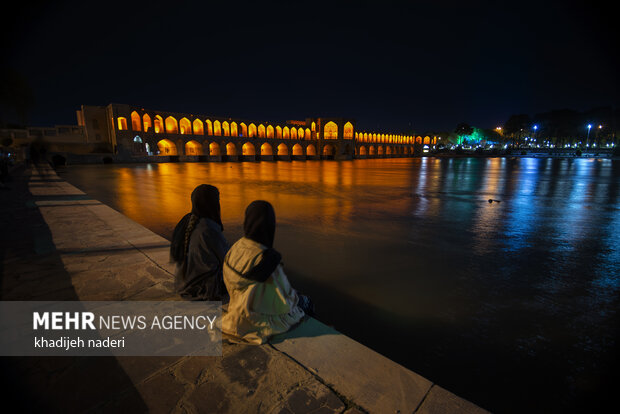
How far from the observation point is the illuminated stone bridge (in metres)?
29.0

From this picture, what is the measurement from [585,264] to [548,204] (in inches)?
170

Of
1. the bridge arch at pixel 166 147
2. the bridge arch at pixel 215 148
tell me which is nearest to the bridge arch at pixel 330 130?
the bridge arch at pixel 215 148

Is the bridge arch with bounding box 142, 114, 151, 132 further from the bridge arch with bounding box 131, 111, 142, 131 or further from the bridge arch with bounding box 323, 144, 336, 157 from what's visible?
the bridge arch with bounding box 323, 144, 336, 157

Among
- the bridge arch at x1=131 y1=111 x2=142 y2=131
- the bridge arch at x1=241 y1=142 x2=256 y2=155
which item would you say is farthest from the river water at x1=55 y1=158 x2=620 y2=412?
the bridge arch at x1=241 y1=142 x2=256 y2=155

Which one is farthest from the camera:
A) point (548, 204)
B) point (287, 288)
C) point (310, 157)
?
point (310, 157)

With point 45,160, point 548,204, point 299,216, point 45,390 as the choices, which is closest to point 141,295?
point 45,390

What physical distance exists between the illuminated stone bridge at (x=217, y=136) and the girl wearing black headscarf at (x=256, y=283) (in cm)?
3083

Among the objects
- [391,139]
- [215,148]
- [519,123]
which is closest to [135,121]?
[215,148]

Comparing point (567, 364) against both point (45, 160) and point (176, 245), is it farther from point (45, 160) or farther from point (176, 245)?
point (45, 160)

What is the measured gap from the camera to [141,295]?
220 centimetres

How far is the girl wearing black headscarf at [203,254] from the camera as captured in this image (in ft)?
6.98

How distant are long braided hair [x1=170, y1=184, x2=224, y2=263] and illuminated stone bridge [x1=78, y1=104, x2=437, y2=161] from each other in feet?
98.4

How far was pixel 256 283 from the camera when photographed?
1.66 m

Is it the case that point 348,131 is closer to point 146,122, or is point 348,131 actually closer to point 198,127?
point 198,127
